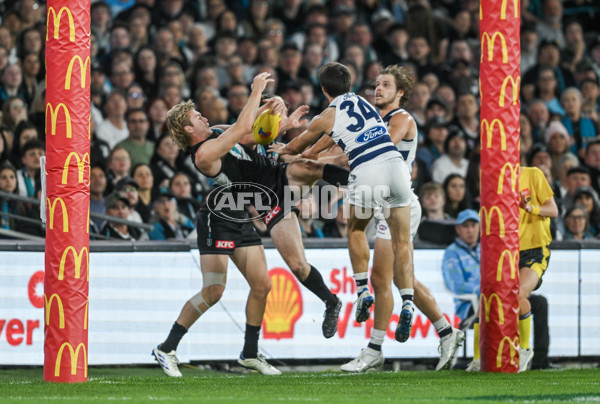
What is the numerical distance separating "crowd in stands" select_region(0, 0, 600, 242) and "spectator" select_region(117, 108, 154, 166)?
0.9 inches

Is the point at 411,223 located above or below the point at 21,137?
below

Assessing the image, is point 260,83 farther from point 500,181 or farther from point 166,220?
point 166,220

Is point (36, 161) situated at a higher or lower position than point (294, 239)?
higher

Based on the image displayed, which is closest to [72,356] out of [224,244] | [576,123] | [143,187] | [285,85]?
[224,244]

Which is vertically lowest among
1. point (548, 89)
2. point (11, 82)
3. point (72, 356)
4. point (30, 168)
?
point (72, 356)

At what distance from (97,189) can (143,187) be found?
614 millimetres

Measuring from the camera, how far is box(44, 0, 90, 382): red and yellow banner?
866cm

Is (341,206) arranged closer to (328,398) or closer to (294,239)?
(294,239)

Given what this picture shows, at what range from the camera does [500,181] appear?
959 cm

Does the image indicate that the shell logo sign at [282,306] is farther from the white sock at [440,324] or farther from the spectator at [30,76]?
the spectator at [30,76]

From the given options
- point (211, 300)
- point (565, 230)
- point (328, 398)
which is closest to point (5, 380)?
point (211, 300)

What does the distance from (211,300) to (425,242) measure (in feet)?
10.4

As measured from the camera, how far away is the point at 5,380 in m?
9.60

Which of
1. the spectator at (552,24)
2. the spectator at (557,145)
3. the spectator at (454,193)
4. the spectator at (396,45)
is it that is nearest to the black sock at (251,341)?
the spectator at (454,193)
